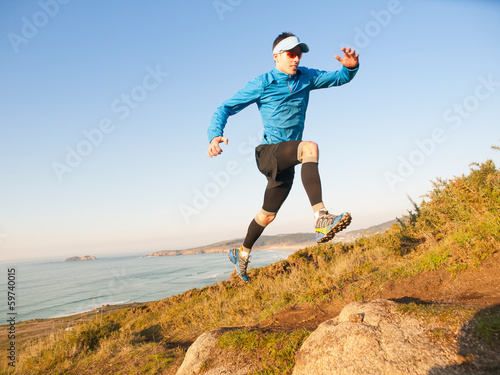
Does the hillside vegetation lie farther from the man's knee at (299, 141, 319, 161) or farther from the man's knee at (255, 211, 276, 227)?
the man's knee at (299, 141, 319, 161)

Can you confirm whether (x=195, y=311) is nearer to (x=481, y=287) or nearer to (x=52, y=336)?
(x=52, y=336)

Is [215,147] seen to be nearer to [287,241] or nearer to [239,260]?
[239,260]

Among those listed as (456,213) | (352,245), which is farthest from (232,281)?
(456,213)

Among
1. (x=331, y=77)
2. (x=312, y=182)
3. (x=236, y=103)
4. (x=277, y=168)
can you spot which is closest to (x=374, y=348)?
(x=312, y=182)

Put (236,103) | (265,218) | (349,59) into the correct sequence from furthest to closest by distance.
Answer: (265,218), (236,103), (349,59)

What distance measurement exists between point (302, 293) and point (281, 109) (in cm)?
310

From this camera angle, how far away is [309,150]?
138 inches

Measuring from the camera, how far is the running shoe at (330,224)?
301 centimetres

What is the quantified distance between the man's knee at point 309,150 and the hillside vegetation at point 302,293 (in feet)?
5.77

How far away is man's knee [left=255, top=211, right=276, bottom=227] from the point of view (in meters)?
4.44

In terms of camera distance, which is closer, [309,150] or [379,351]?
[379,351]

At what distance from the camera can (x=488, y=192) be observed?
4.52m

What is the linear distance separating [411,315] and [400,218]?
5457 millimetres

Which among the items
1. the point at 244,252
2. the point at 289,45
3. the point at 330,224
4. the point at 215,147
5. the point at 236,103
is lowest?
the point at 244,252
